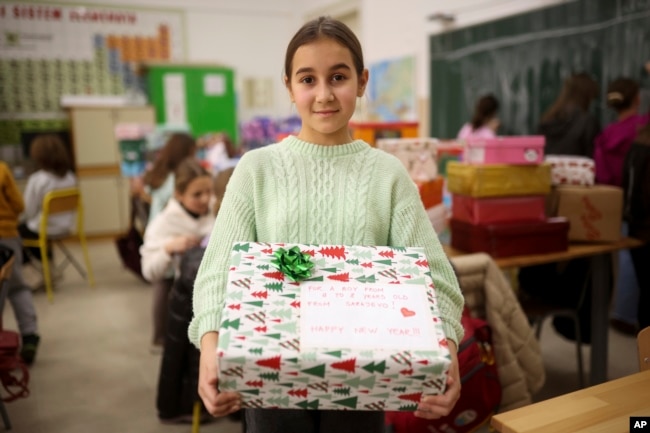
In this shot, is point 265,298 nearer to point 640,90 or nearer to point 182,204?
point 182,204

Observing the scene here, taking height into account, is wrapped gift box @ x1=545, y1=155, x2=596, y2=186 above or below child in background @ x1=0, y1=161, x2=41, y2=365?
above

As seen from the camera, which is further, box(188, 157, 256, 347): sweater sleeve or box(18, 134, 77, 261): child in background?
box(18, 134, 77, 261): child in background

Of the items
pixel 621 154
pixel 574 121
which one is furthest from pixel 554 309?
pixel 574 121

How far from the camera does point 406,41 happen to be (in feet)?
17.6

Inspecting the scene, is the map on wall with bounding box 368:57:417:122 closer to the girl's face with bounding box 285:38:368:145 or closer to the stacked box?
the stacked box

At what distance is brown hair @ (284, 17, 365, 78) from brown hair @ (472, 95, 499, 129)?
3396mm

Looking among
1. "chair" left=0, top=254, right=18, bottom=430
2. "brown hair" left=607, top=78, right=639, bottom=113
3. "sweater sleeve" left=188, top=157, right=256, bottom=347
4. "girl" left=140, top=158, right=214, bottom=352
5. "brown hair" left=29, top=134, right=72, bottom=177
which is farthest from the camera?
Answer: "brown hair" left=29, top=134, right=72, bottom=177

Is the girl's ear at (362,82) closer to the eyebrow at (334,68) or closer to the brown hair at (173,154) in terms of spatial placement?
the eyebrow at (334,68)

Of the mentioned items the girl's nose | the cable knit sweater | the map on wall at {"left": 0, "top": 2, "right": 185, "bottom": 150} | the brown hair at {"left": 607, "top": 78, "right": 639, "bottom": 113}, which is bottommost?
the cable knit sweater

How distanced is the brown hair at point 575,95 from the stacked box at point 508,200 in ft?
4.62

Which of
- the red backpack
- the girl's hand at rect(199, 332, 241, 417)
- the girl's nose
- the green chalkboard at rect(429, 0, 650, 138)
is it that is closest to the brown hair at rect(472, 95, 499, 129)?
the green chalkboard at rect(429, 0, 650, 138)

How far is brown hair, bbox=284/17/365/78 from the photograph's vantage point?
3.27 ft

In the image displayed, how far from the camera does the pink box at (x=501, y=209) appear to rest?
7.32ft

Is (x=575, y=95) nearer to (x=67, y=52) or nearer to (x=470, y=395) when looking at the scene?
(x=470, y=395)
